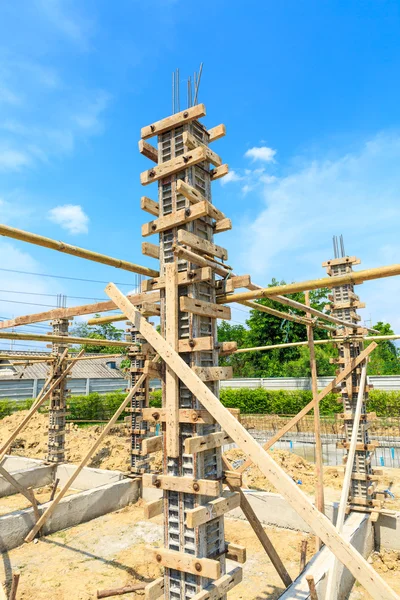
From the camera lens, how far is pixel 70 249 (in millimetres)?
4262

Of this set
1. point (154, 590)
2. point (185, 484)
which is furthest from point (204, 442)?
point (154, 590)

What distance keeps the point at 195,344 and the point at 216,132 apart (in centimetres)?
278

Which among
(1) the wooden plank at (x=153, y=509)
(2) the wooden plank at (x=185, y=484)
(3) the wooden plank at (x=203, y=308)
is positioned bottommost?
(1) the wooden plank at (x=153, y=509)

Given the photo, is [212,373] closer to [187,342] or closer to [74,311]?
[187,342]

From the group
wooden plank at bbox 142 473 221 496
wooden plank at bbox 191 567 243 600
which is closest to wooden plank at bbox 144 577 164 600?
wooden plank at bbox 191 567 243 600

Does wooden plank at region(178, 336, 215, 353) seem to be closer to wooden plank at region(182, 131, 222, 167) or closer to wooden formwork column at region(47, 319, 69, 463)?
wooden plank at region(182, 131, 222, 167)

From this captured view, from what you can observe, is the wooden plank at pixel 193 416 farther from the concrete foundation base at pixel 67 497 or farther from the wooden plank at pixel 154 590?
the concrete foundation base at pixel 67 497

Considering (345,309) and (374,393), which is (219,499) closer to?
(345,309)

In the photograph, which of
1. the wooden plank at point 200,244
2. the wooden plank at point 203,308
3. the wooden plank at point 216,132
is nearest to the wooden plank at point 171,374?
the wooden plank at point 203,308

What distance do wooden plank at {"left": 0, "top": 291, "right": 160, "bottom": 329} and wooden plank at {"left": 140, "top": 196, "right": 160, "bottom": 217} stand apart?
1.02 m

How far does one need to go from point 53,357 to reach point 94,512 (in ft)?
14.2

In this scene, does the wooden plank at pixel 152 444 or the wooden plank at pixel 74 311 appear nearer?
the wooden plank at pixel 152 444

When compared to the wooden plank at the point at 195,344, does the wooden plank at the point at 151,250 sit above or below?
above

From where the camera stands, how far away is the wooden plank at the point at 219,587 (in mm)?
3651
